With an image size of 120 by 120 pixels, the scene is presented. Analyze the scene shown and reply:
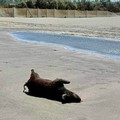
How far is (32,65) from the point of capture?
12031mm

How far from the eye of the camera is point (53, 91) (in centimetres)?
760

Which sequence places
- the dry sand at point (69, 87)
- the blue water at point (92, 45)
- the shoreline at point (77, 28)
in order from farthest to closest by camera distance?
the shoreline at point (77, 28) < the blue water at point (92, 45) < the dry sand at point (69, 87)

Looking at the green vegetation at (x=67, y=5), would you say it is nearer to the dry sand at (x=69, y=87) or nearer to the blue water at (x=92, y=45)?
the blue water at (x=92, y=45)

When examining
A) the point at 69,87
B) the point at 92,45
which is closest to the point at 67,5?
the point at 92,45

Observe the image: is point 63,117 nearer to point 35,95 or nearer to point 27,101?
point 27,101

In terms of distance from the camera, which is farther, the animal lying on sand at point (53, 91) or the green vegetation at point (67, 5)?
the green vegetation at point (67, 5)

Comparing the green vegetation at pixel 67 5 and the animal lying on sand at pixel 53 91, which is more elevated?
the animal lying on sand at pixel 53 91

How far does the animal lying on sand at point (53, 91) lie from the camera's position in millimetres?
7484

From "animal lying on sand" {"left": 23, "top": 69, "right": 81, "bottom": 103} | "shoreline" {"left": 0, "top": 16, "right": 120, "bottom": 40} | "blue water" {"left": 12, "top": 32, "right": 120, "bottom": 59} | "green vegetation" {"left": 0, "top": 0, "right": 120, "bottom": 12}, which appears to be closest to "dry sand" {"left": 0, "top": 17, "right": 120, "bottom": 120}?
"animal lying on sand" {"left": 23, "top": 69, "right": 81, "bottom": 103}

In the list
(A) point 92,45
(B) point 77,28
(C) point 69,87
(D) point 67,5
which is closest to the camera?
(C) point 69,87

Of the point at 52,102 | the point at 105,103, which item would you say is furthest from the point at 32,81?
the point at 105,103

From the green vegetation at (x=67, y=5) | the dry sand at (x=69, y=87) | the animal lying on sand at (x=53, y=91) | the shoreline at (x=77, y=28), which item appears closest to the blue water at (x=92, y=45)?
the shoreline at (x=77, y=28)

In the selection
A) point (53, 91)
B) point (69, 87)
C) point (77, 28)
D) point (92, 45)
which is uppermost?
point (53, 91)

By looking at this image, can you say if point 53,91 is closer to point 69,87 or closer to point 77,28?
point 69,87
